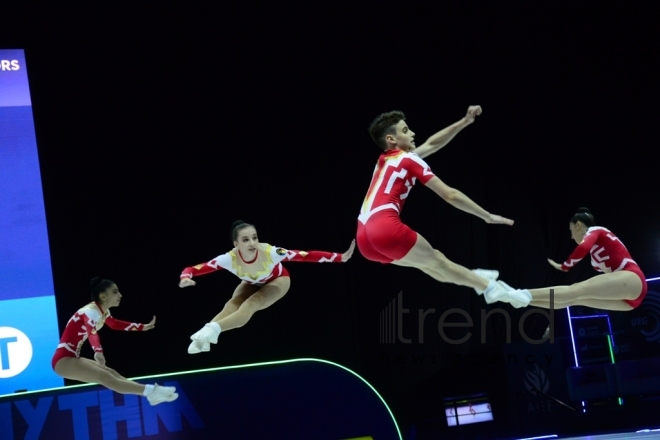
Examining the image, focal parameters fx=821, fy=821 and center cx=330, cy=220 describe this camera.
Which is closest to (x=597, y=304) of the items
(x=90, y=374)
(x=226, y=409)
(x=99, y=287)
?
(x=226, y=409)

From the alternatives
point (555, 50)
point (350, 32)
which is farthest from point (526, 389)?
point (350, 32)

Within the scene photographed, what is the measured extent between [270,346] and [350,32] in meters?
3.43

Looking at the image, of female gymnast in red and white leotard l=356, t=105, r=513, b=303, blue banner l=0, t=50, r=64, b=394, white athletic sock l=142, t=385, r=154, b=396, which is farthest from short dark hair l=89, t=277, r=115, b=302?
female gymnast in red and white leotard l=356, t=105, r=513, b=303

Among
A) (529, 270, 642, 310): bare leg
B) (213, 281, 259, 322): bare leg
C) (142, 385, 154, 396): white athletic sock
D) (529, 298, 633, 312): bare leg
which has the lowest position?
(142, 385, 154, 396): white athletic sock

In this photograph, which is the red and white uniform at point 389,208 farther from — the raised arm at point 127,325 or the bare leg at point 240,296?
the raised arm at point 127,325

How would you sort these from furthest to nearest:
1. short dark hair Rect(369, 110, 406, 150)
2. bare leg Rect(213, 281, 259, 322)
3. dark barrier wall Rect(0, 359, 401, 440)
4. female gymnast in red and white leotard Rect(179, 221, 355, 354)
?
bare leg Rect(213, 281, 259, 322)
dark barrier wall Rect(0, 359, 401, 440)
female gymnast in red and white leotard Rect(179, 221, 355, 354)
short dark hair Rect(369, 110, 406, 150)

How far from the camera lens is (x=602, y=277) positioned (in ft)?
21.7

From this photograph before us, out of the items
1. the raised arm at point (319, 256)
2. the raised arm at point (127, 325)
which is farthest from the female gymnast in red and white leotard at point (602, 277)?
the raised arm at point (127, 325)

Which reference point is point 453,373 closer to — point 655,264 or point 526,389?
point 526,389

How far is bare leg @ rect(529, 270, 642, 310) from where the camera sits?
6.40m

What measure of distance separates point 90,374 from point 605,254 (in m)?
4.36

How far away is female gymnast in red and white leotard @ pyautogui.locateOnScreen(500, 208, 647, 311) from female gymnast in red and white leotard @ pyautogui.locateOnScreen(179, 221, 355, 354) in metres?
1.82

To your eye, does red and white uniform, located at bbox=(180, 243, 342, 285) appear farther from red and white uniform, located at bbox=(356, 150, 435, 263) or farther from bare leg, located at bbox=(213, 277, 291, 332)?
red and white uniform, located at bbox=(356, 150, 435, 263)

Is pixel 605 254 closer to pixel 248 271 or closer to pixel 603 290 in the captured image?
pixel 603 290
